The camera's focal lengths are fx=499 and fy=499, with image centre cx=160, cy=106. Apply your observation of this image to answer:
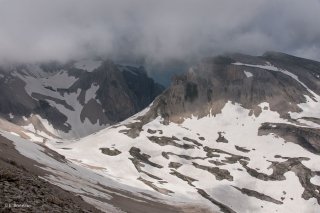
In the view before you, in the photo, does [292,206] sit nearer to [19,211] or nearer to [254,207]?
[254,207]

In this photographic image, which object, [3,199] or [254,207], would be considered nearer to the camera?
[3,199]

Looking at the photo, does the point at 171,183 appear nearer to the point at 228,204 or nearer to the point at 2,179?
the point at 228,204

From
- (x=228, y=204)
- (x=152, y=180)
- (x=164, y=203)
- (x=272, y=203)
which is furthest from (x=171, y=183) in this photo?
(x=164, y=203)

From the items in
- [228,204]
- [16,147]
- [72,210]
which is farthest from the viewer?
[228,204]

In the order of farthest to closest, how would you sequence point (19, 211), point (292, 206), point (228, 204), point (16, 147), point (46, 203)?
point (292, 206)
point (228, 204)
point (16, 147)
point (46, 203)
point (19, 211)

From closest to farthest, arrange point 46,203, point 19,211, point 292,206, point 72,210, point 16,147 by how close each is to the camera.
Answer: point 19,211, point 46,203, point 72,210, point 16,147, point 292,206

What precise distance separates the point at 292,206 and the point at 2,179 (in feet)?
595

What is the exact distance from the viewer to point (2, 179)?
66.8 ft

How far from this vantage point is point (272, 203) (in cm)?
19175

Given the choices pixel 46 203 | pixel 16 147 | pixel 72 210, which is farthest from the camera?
pixel 16 147

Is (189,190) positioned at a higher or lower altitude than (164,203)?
higher

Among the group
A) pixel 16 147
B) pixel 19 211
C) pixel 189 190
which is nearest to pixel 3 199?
pixel 19 211

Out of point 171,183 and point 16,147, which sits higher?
point 171,183

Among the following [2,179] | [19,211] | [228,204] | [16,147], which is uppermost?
[228,204]
